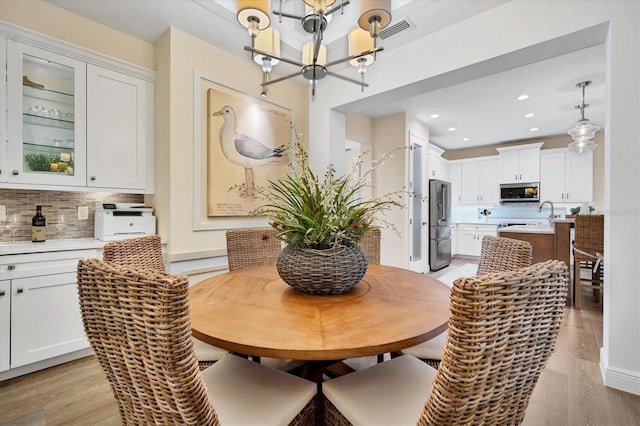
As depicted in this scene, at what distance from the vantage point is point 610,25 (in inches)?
71.6

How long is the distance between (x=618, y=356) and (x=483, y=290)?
2.15 metres

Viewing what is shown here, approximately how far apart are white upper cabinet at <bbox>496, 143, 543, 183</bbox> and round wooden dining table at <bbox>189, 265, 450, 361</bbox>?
6168mm

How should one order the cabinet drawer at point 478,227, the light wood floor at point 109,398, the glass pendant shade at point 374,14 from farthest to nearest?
the cabinet drawer at point 478,227, the light wood floor at point 109,398, the glass pendant shade at point 374,14

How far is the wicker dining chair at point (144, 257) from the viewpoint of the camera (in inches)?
53.8

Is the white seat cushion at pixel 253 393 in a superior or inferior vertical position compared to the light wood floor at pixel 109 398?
superior

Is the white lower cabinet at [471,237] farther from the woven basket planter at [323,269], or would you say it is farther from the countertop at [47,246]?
the countertop at [47,246]

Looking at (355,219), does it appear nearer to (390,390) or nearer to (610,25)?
(390,390)

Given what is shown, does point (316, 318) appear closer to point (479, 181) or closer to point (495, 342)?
point (495, 342)

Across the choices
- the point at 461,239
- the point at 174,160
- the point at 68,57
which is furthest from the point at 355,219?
the point at 461,239

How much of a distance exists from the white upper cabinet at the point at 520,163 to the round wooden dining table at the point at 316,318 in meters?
6.17

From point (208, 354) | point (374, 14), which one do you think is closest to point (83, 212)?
point (208, 354)

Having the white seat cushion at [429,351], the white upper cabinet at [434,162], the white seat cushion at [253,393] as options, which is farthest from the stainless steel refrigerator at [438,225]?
the white seat cushion at [253,393]

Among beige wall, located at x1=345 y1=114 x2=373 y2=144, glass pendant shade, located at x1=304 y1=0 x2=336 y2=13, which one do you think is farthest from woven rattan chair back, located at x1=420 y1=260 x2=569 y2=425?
beige wall, located at x1=345 y1=114 x2=373 y2=144

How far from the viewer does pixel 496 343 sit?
596 millimetres
